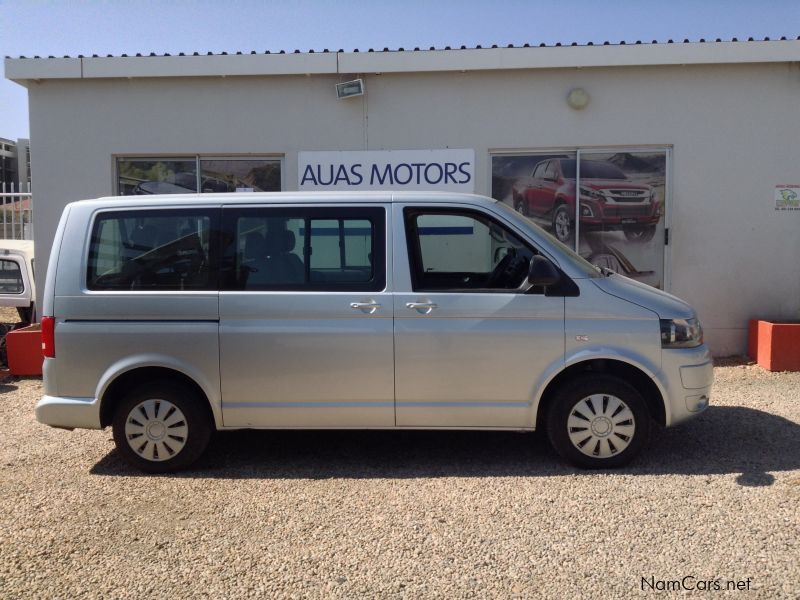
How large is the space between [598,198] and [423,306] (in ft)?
15.9

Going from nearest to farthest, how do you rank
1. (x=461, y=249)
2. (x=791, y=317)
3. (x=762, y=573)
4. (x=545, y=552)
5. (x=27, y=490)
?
(x=762, y=573) < (x=545, y=552) < (x=27, y=490) < (x=461, y=249) < (x=791, y=317)

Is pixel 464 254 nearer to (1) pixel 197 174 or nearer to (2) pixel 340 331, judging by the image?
(2) pixel 340 331

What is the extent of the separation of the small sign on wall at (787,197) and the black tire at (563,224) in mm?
2449

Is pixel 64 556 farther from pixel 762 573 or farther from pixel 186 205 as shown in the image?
pixel 762 573

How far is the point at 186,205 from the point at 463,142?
15.2 ft

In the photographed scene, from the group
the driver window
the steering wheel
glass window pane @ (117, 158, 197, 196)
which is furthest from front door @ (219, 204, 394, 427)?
glass window pane @ (117, 158, 197, 196)

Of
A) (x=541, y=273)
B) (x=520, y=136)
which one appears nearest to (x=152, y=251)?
(x=541, y=273)

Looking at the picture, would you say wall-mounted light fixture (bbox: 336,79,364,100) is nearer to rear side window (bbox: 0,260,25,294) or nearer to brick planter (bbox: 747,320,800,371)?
rear side window (bbox: 0,260,25,294)

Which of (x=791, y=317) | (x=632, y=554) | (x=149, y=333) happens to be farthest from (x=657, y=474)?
(x=791, y=317)

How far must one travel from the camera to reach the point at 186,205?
207 inches

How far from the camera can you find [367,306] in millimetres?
5023

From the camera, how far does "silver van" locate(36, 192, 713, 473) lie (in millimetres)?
5008

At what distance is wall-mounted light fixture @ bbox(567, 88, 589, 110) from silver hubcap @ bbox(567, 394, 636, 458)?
4.93 meters

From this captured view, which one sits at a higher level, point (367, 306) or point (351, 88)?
point (351, 88)
